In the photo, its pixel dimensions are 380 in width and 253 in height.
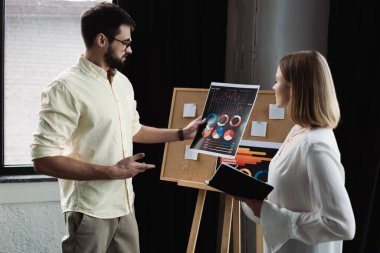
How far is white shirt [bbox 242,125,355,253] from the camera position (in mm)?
1371

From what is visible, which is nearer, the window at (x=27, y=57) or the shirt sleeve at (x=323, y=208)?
the shirt sleeve at (x=323, y=208)

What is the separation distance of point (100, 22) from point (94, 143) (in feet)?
1.73

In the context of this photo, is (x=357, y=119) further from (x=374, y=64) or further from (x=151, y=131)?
(x=151, y=131)

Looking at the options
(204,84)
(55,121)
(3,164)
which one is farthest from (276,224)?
(3,164)

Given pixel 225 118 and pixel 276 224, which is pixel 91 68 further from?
pixel 276 224

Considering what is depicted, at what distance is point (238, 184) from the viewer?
5.11ft

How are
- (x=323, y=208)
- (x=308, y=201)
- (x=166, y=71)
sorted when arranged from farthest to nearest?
1. (x=166, y=71)
2. (x=308, y=201)
3. (x=323, y=208)

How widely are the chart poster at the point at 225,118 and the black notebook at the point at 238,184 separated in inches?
25.4

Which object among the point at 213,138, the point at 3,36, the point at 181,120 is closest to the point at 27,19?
the point at 3,36

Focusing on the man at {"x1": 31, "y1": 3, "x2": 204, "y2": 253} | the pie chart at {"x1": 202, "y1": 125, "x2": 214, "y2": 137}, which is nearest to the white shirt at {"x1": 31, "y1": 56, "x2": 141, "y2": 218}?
the man at {"x1": 31, "y1": 3, "x2": 204, "y2": 253}

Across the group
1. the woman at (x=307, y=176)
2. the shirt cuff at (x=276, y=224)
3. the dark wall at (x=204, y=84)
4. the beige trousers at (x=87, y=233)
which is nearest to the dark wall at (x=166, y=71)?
the dark wall at (x=204, y=84)

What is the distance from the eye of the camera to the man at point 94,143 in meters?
1.88

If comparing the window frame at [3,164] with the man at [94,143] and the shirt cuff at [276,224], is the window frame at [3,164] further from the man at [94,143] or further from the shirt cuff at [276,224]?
the shirt cuff at [276,224]

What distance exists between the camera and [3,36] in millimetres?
3033
